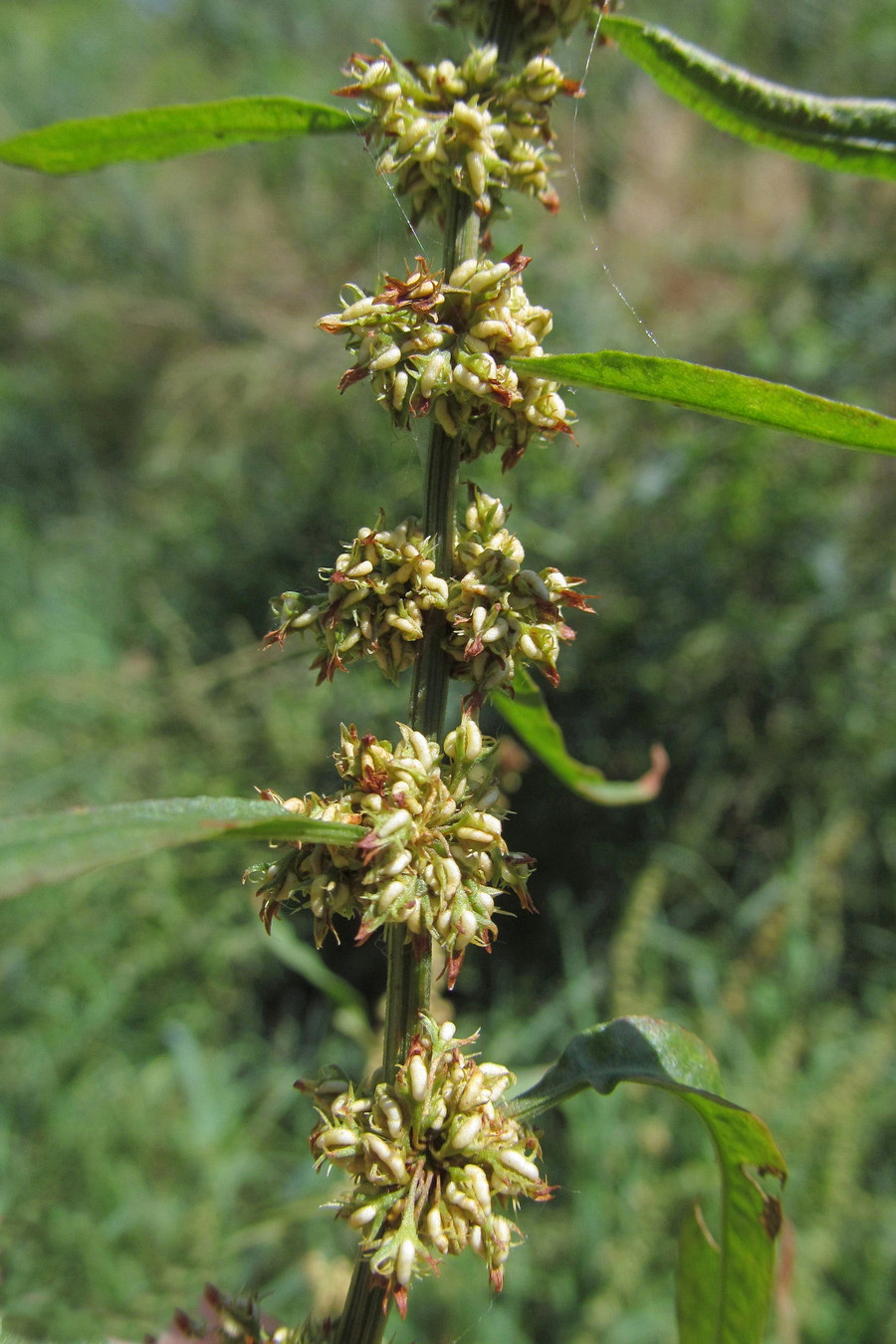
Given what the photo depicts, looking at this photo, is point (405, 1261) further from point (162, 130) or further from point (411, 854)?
point (162, 130)

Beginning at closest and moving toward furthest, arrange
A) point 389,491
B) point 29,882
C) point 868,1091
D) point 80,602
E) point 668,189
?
point 29,882, point 868,1091, point 389,491, point 80,602, point 668,189

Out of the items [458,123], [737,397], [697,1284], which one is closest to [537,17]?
[458,123]

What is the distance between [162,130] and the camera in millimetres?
876

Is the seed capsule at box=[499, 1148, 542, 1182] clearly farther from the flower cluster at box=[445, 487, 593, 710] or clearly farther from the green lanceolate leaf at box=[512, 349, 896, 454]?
the green lanceolate leaf at box=[512, 349, 896, 454]

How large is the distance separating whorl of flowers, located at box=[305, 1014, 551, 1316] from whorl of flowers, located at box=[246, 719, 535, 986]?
4.3 inches

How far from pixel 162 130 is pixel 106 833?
0.70m

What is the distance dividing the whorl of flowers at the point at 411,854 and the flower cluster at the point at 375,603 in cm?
7

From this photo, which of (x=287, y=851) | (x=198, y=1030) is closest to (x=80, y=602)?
(x=198, y=1030)

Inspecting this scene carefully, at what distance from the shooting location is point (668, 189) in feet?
22.4

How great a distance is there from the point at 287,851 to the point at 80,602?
462 centimetres

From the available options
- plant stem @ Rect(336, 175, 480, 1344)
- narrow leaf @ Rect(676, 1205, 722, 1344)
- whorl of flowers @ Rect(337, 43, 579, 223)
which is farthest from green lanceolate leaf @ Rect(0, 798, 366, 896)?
narrow leaf @ Rect(676, 1205, 722, 1344)

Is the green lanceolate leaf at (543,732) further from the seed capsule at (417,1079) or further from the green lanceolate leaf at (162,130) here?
the green lanceolate leaf at (162,130)

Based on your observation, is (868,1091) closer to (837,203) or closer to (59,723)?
Result: (59,723)

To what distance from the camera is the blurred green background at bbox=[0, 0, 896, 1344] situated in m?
2.32
